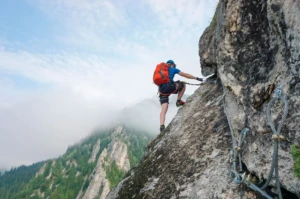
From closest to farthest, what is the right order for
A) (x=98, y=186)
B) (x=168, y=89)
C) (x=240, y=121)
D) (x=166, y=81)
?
(x=240, y=121), (x=166, y=81), (x=168, y=89), (x=98, y=186)

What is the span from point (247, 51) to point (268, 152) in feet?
7.11

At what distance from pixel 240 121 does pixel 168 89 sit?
6313 mm

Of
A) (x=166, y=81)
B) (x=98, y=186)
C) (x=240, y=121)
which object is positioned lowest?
(x=98, y=186)

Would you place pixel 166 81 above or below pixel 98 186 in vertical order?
above

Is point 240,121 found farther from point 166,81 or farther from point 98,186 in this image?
point 98,186

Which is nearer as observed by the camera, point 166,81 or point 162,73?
point 162,73

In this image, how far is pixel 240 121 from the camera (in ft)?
19.5

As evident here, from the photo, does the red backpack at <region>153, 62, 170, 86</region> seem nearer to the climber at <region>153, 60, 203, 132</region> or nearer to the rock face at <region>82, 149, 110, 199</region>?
the climber at <region>153, 60, 203, 132</region>

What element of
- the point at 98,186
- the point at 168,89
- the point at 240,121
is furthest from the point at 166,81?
the point at 98,186

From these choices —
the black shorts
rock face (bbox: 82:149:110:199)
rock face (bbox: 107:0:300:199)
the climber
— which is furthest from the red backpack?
rock face (bbox: 82:149:110:199)

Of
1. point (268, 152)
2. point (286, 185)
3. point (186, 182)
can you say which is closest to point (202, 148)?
point (186, 182)

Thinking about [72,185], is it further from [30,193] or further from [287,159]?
[287,159]

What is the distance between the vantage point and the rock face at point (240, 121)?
4.42 meters

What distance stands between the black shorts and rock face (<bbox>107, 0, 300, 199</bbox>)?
3.58 metres
